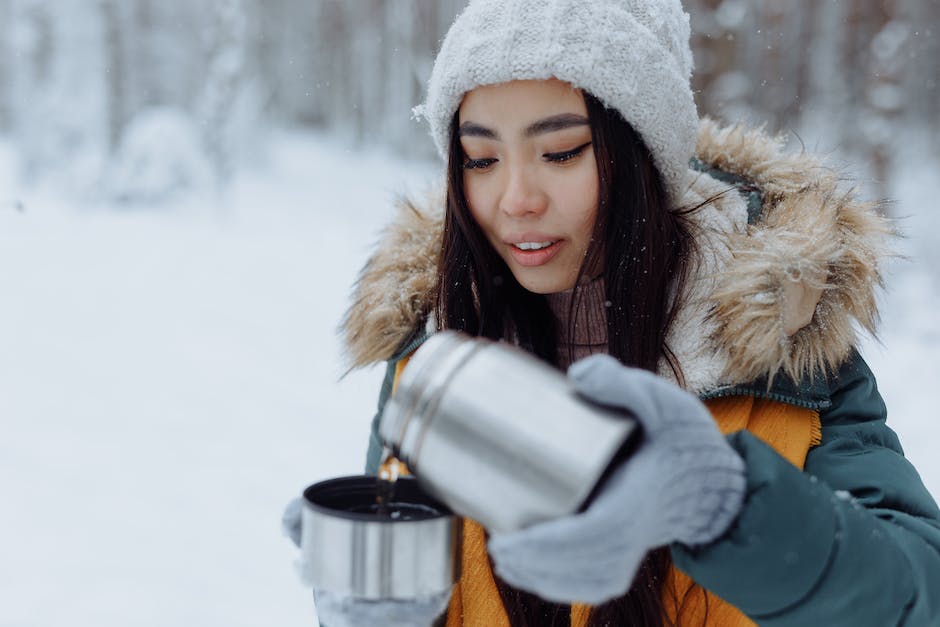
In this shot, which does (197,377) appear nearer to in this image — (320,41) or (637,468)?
(637,468)

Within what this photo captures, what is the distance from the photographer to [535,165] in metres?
1.60

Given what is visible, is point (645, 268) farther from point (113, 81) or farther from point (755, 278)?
point (113, 81)

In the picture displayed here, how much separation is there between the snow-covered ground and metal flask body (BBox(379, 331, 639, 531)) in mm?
924

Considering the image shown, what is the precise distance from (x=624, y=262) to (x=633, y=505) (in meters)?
0.78

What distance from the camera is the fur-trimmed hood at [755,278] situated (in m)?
1.54

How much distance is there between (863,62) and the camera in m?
17.4

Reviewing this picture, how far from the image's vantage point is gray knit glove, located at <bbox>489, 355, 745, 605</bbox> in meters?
0.95

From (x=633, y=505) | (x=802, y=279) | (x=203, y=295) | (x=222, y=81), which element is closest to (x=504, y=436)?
(x=633, y=505)

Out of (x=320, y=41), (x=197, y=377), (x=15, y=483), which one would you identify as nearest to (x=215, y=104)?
(x=197, y=377)

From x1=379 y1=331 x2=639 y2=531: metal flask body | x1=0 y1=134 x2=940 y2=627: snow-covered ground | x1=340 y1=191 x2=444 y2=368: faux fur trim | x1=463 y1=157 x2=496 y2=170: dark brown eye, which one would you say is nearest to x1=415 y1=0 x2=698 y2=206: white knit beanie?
x1=463 y1=157 x2=496 y2=170: dark brown eye

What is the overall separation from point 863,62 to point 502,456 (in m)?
18.9

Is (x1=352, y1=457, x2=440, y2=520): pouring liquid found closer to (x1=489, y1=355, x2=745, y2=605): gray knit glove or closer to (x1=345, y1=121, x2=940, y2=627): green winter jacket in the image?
(x1=489, y1=355, x2=745, y2=605): gray knit glove

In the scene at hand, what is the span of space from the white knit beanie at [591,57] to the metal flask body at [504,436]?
2.39ft

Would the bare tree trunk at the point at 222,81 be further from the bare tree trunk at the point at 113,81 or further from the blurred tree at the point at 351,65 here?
the bare tree trunk at the point at 113,81
